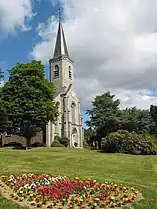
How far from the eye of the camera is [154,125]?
57.6 meters

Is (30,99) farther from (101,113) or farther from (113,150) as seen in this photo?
(101,113)

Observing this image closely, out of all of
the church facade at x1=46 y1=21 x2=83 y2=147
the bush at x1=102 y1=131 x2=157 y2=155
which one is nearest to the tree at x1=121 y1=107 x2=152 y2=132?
the church facade at x1=46 y1=21 x2=83 y2=147

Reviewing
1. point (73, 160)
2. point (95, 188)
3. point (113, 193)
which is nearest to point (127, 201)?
point (113, 193)

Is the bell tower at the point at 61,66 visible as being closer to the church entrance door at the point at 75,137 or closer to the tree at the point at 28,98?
the church entrance door at the point at 75,137

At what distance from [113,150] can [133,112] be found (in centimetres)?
3021

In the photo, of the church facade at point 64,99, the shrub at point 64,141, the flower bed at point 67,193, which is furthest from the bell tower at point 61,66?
the flower bed at point 67,193

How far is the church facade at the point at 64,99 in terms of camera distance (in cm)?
5400

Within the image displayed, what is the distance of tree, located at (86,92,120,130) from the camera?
5747 centimetres

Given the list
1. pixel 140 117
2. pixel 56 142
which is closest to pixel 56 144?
pixel 56 142

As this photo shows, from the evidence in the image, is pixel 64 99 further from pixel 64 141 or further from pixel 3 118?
pixel 3 118

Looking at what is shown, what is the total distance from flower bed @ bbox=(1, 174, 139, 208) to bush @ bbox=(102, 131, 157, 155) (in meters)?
18.5

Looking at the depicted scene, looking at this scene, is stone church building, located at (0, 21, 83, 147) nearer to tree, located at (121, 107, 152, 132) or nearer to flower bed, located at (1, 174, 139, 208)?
tree, located at (121, 107, 152, 132)

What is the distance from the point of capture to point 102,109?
58.0m

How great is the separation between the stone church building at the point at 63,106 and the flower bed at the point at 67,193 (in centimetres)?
3964
